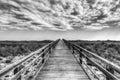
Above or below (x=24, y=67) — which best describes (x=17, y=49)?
below

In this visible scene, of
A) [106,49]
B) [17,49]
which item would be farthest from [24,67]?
[106,49]

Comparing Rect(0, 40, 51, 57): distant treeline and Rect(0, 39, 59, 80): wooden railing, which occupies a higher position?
Rect(0, 39, 59, 80): wooden railing

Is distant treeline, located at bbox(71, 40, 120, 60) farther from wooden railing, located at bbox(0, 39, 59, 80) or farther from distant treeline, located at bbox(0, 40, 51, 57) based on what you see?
wooden railing, located at bbox(0, 39, 59, 80)


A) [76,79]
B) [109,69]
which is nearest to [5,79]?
[76,79]

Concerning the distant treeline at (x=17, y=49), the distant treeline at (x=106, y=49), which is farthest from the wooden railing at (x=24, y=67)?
the distant treeline at (x=17, y=49)

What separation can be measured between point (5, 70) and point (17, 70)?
48 centimetres

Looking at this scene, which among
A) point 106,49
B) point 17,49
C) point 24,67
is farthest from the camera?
point 106,49

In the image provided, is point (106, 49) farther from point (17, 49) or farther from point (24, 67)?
point (24, 67)

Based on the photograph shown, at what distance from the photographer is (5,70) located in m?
1.67

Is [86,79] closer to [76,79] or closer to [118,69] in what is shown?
[76,79]

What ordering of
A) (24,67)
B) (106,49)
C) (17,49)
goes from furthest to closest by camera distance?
(106,49) → (17,49) → (24,67)

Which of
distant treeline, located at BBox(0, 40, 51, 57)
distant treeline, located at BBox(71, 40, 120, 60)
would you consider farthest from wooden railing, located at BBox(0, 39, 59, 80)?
distant treeline, located at BBox(0, 40, 51, 57)

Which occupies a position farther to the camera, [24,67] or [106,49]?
[106,49]

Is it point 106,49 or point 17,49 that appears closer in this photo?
point 17,49
